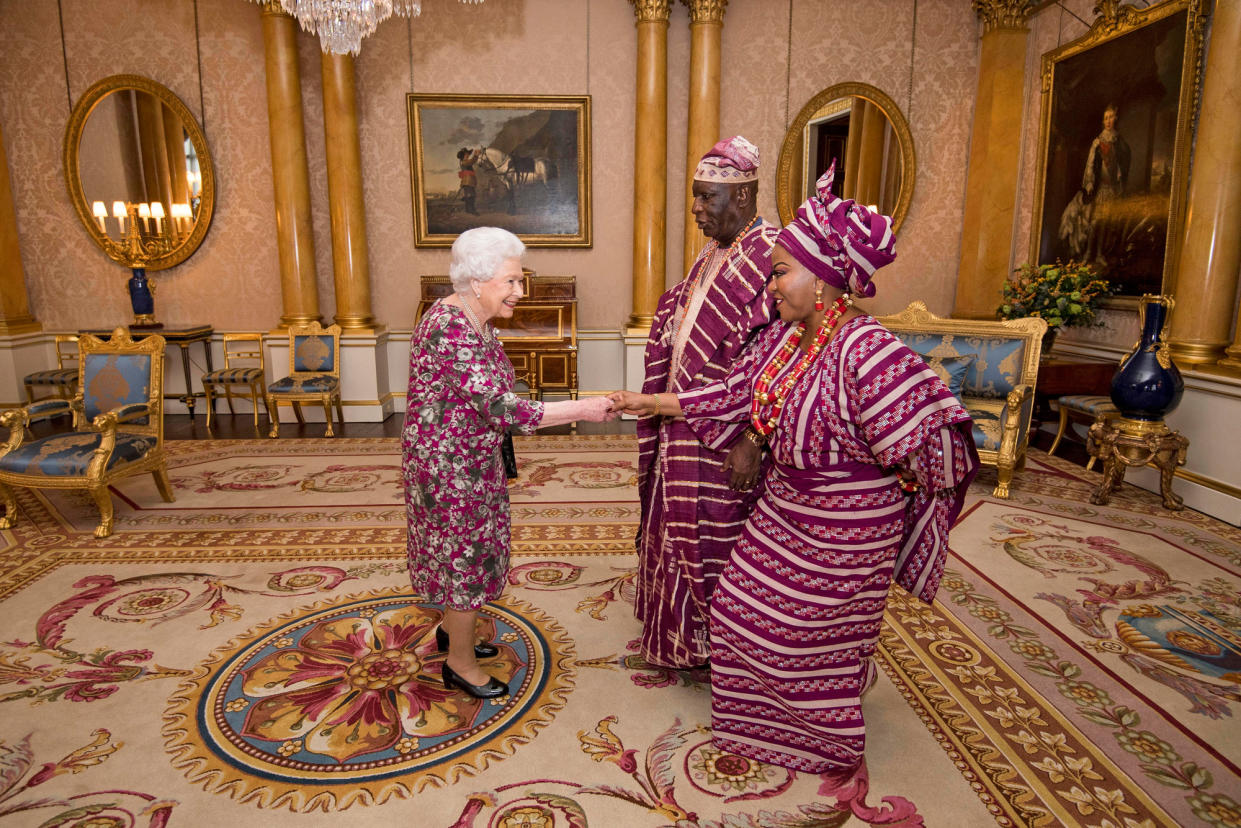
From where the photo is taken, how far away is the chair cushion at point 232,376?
7.05 m

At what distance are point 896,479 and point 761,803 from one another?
1.04 metres

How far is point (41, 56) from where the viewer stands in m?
7.20

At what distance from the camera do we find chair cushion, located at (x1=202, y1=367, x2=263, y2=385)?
7051mm

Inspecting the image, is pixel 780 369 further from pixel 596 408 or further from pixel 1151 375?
pixel 1151 375

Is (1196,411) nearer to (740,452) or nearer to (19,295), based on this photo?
(740,452)

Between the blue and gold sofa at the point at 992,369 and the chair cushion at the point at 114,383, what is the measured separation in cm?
537

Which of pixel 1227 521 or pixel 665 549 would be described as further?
pixel 1227 521

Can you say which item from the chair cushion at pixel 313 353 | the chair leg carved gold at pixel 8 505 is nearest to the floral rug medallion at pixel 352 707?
the chair leg carved gold at pixel 8 505

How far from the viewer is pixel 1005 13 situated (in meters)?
7.12

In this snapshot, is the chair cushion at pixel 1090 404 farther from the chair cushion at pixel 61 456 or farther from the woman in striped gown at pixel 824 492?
the chair cushion at pixel 61 456

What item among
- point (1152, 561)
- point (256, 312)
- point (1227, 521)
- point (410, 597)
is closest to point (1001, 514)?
point (1152, 561)

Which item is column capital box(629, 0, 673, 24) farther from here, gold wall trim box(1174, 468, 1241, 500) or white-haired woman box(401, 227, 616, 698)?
gold wall trim box(1174, 468, 1241, 500)

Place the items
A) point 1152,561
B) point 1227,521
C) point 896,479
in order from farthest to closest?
point 1227,521 → point 1152,561 → point 896,479

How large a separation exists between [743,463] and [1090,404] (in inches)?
171
